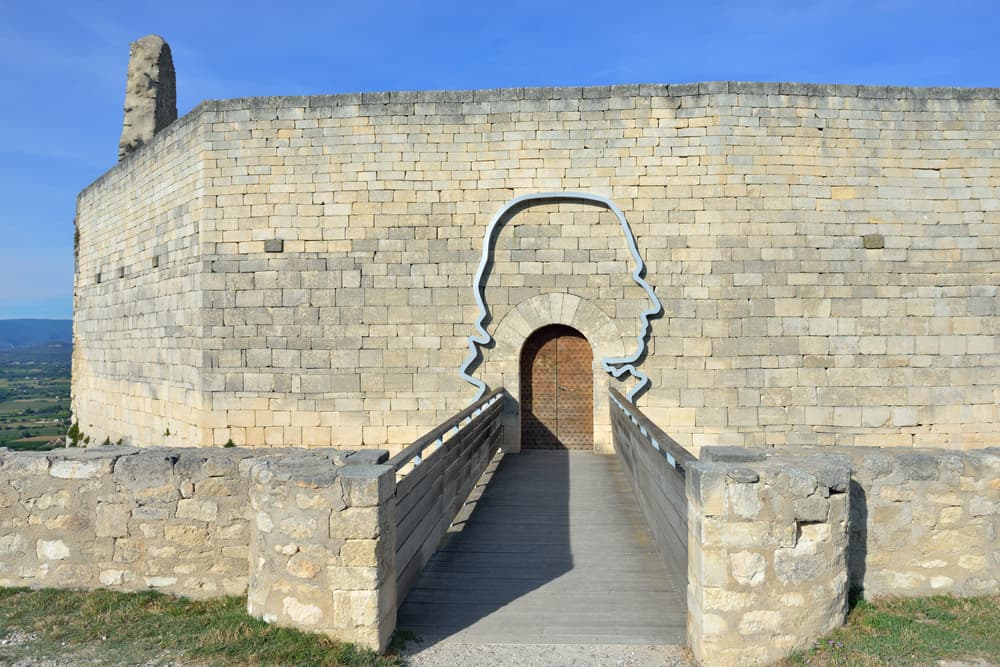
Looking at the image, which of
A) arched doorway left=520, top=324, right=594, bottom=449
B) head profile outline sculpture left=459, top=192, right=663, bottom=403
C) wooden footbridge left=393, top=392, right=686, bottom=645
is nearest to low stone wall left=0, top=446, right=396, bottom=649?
wooden footbridge left=393, top=392, right=686, bottom=645

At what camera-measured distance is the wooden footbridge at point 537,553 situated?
13.6 ft

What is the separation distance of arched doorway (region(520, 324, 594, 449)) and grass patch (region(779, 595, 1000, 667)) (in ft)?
19.0

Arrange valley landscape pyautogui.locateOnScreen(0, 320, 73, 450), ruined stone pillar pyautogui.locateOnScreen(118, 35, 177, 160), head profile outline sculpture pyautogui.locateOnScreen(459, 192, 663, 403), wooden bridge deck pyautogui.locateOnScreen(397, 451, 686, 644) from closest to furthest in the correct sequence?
wooden bridge deck pyautogui.locateOnScreen(397, 451, 686, 644), head profile outline sculpture pyautogui.locateOnScreen(459, 192, 663, 403), ruined stone pillar pyautogui.locateOnScreen(118, 35, 177, 160), valley landscape pyautogui.locateOnScreen(0, 320, 73, 450)

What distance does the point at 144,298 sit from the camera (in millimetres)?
11586

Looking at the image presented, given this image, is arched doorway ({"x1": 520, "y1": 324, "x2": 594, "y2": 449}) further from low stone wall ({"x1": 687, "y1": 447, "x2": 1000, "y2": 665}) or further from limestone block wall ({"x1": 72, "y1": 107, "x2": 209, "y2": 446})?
low stone wall ({"x1": 687, "y1": 447, "x2": 1000, "y2": 665})

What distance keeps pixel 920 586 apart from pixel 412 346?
658 centimetres

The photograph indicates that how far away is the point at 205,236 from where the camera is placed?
9805 millimetres

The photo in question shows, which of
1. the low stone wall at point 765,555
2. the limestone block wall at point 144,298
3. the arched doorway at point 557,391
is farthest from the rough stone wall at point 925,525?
the limestone block wall at point 144,298

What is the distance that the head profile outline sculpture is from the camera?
916 cm

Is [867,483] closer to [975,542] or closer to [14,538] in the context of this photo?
[975,542]

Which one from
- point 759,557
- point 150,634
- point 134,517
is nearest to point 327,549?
point 150,634

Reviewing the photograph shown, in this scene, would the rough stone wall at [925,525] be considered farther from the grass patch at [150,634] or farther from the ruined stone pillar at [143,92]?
the ruined stone pillar at [143,92]

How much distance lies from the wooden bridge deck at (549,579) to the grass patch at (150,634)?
→ 2.35ft

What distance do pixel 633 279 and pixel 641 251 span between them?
1.26ft
